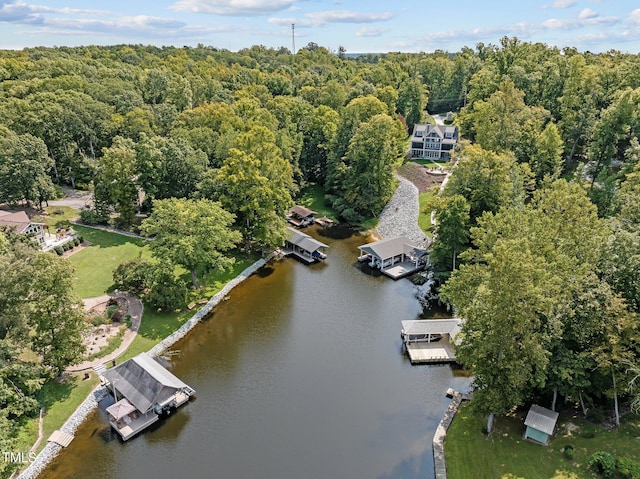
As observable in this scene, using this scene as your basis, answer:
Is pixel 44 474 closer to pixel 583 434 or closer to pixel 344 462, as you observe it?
pixel 344 462

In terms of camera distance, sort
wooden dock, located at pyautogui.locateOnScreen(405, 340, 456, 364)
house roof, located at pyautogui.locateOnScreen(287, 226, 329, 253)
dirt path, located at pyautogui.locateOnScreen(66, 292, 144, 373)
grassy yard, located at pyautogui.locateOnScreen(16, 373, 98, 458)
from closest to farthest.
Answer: grassy yard, located at pyautogui.locateOnScreen(16, 373, 98, 458), dirt path, located at pyautogui.locateOnScreen(66, 292, 144, 373), wooden dock, located at pyautogui.locateOnScreen(405, 340, 456, 364), house roof, located at pyautogui.locateOnScreen(287, 226, 329, 253)

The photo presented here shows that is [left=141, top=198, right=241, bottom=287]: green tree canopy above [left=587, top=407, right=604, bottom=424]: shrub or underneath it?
above

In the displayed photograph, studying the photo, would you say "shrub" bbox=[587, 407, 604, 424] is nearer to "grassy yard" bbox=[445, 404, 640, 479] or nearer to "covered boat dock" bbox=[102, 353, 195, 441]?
"grassy yard" bbox=[445, 404, 640, 479]

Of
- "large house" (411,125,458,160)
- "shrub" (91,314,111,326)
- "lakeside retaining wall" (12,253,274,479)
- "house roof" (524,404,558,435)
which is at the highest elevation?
"large house" (411,125,458,160)

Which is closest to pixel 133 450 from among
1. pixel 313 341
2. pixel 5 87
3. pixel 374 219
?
pixel 313 341

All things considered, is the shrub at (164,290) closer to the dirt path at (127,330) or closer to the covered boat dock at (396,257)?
the dirt path at (127,330)

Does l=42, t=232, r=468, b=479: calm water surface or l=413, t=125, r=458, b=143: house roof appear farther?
l=413, t=125, r=458, b=143: house roof

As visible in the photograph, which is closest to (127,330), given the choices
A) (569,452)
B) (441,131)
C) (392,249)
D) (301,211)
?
(392,249)

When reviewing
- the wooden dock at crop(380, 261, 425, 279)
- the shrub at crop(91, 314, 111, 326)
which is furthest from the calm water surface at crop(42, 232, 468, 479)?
the shrub at crop(91, 314, 111, 326)

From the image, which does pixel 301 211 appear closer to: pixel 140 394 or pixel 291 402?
pixel 291 402
